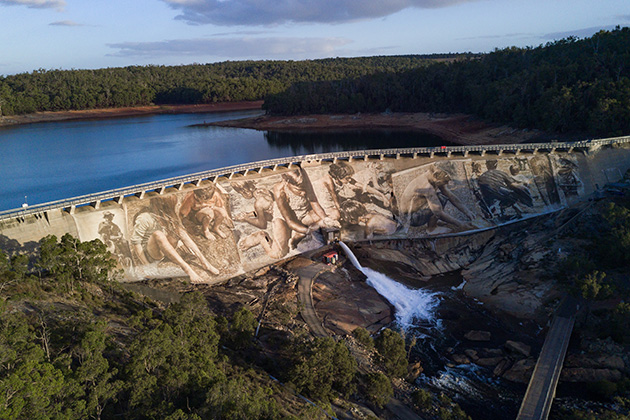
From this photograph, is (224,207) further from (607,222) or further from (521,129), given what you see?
(521,129)

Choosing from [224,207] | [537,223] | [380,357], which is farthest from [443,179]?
[380,357]

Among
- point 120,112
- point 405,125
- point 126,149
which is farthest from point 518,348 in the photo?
point 120,112

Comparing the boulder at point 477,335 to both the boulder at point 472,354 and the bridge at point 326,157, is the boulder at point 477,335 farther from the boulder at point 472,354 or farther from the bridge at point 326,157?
the bridge at point 326,157

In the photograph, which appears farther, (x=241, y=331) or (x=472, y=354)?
(x=472, y=354)

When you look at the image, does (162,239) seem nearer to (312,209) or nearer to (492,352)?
(312,209)

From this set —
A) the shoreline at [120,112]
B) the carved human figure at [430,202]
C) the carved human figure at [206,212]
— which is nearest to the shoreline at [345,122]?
the shoreline at [120,112]

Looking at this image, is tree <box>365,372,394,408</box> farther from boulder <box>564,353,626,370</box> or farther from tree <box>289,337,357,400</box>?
boulder <box>564,353,626,370</box>
